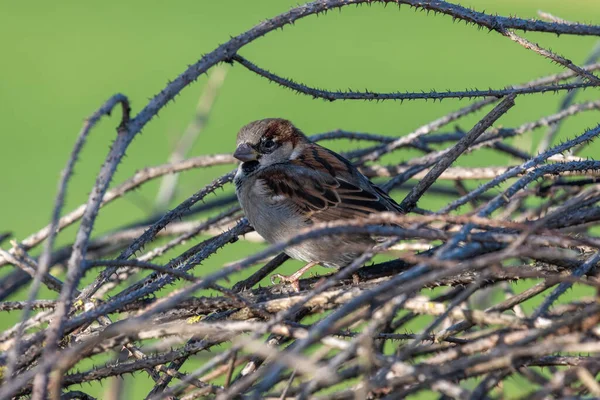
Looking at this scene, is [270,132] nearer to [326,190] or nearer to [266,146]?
[266,146]

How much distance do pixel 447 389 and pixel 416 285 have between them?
198 millimetres

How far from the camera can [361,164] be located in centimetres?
391

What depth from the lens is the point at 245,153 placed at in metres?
4.21

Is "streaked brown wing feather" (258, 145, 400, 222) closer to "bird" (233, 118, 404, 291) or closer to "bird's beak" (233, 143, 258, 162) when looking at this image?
"bird" (233, 118, 404, 291)

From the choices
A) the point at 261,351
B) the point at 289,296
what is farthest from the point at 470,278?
the point at 261,351

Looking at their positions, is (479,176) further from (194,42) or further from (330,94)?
(194,42)

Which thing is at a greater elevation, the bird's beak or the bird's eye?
the bird's eye

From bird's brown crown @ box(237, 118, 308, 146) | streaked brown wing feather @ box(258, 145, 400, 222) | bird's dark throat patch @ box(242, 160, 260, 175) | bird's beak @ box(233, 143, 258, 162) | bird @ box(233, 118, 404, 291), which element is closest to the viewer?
bird @ box(233, 118, 404, 291)

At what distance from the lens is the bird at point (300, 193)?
385 centimetres

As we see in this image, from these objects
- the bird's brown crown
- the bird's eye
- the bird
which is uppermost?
the bird's brown crown

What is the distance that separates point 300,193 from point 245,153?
0.33m

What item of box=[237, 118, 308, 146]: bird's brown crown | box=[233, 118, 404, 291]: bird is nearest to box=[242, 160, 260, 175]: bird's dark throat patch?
box=[233, 118, 404, 291]: bird

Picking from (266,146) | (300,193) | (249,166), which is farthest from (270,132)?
(300,193)

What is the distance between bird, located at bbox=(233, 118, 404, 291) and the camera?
3846 mm
